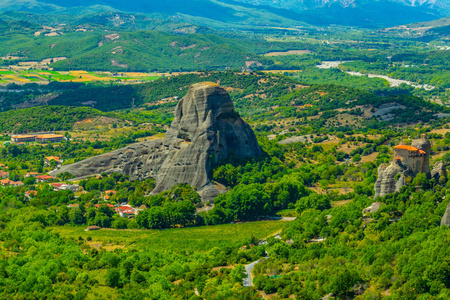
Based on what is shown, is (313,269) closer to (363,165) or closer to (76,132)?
(363,165)

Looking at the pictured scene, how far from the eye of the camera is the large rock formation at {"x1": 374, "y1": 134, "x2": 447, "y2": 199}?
228 feet

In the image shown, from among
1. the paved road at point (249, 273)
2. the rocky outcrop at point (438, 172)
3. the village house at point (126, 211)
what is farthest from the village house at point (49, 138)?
the rocky outcrop at point (438, 172)

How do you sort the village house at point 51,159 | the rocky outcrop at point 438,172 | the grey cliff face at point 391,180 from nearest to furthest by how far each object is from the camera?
the grey cliff face at point 391,180
the rocky outcrop at point 438,172
the village house at point 51,159

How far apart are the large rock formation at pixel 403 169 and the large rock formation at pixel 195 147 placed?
26580 mm

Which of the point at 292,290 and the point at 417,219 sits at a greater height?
the point at 417,219

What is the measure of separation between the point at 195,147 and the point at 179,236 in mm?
17997

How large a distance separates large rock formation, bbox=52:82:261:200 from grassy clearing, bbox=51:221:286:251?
32.1ft

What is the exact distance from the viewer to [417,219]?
6184cm

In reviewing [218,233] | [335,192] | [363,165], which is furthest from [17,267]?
[363,165]

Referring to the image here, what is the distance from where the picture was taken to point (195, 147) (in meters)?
94.8

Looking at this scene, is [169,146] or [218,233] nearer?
[218,233]

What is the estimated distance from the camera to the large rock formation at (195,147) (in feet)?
308

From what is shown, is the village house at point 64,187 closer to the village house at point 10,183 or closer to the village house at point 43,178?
the village house at point 43,178

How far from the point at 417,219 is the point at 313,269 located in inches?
394
